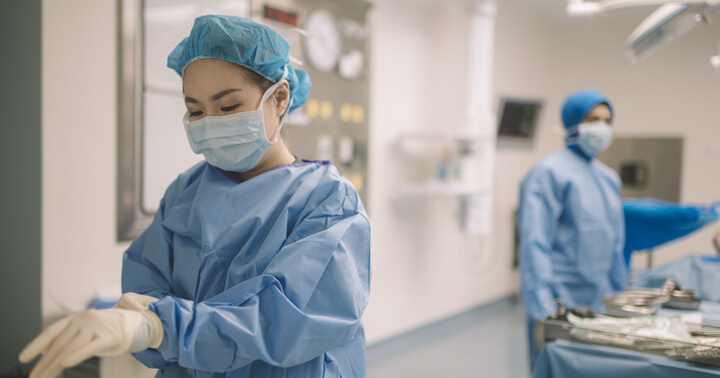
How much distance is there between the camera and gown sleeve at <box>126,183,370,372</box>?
32.0 inches

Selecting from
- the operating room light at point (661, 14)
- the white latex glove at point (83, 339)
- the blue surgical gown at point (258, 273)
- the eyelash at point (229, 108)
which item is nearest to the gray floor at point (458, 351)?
the operating room light at point (661, 14)

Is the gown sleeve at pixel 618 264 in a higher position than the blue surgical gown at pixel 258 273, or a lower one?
lower

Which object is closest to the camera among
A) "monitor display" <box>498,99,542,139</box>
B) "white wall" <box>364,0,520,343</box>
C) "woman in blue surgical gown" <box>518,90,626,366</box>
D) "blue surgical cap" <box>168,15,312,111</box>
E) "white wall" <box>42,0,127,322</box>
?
"blue surgical cap" <box>168,15,312,111</box>

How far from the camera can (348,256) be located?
0.96 meters

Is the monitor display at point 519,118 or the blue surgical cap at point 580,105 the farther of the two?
the monitor display at point 519,118

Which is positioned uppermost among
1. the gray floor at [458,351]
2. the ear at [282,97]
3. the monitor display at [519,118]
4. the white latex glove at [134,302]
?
the monitor display at [519,118]

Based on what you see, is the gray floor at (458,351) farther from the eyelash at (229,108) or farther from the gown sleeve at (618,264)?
the eyelash at (229,108)

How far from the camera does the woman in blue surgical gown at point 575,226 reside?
2080 mm

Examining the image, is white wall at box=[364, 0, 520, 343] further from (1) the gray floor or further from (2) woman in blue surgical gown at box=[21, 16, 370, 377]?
→ (2) woman in blue surgical gown at box=[21, 16, 370, 377]

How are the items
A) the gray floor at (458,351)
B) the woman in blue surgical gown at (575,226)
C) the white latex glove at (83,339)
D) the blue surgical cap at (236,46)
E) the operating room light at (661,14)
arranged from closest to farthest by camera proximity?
1. the white latex glove at (83,339)
2. the blue surgical cap at (236,46)
3. the operating room light at (661,14)
4. the woman in blue surgical gown at (575,226)
5. the gray floor at (458,351)

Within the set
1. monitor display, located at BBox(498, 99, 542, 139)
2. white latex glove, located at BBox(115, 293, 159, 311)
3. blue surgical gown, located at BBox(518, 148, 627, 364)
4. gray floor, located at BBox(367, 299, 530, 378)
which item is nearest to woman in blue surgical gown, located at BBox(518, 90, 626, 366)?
blue surgical gown, located at BBox(518, 148, 627, 364)

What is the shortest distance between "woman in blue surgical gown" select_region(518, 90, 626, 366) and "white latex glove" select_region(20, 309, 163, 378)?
1570mm

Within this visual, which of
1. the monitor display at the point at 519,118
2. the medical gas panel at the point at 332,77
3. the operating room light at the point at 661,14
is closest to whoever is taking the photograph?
the operating room light at the point at 661,14

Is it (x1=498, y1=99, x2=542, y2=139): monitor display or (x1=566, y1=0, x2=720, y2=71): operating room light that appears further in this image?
(x1=498, y1=99, x2=542, y2=139): monitor display
